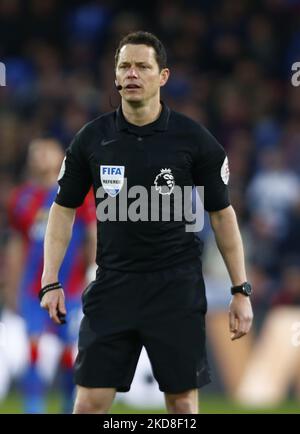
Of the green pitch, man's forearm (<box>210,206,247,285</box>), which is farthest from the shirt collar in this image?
the green pitch

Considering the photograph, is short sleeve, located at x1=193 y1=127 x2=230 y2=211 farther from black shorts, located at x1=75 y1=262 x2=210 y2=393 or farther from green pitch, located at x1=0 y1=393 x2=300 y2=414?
green pitch, located at x1=0 y1=393 x2=300 y2=414

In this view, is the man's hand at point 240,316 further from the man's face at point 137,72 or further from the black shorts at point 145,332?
the man's face at point 137,72

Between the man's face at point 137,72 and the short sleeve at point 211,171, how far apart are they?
0.32m

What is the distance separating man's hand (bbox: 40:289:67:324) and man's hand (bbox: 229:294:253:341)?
784 millimetres

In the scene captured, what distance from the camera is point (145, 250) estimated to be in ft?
A: 17.8

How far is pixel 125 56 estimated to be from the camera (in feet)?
17.7

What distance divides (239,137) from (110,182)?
24.2 feet

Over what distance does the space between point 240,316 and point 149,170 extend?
80 cm

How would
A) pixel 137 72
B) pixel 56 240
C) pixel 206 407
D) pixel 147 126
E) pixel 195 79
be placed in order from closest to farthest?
pixel 137 72 → pixel 147 126 → pixel 56 240 → pixel 206 407 → pixel 195 79

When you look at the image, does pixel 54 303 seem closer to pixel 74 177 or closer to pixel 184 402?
pixel 74 177

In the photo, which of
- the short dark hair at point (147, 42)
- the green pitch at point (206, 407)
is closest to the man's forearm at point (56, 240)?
the short dark hair at point (147, 42)

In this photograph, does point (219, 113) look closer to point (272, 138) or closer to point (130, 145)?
point (272, 138)

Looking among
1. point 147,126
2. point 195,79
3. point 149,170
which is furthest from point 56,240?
point 195,79

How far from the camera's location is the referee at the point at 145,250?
17.7 ft
